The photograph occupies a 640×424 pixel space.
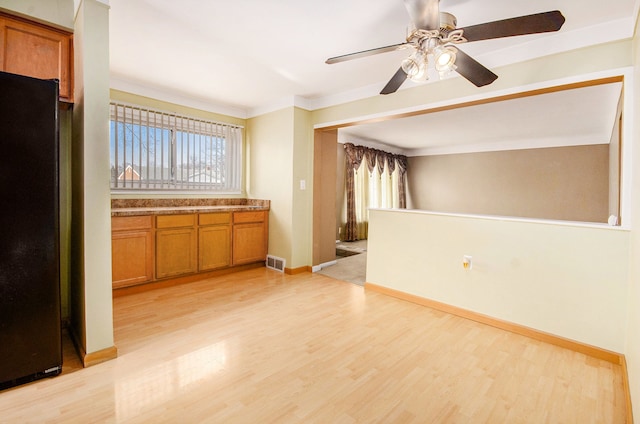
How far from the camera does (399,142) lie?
7551mm

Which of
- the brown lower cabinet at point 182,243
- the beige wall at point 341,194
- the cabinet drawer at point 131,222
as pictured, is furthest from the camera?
the beige wall at point 341,194

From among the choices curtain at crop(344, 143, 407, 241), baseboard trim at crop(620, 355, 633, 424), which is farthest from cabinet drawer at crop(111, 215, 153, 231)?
curtain at crop(344, 143, 407, 241)

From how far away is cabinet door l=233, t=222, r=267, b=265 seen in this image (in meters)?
4.32

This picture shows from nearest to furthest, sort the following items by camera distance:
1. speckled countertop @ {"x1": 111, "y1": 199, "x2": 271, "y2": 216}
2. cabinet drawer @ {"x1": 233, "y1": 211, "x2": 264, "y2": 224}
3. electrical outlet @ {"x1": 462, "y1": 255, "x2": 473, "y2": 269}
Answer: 1. electrical outlet @ {"x1": 462, "y1": 255, "x2": 473, "y2": 269}
2. speckled countertop @ {"x1": 111, "y1": 199, "x2": 271, "y2": 216}
3. cabinet drawer @ {"x1": 233, "y1": 211, "x2": 264, "y2": 224}

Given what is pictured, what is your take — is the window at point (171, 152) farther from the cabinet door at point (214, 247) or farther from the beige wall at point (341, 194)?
the beige wall at point (341, 194)

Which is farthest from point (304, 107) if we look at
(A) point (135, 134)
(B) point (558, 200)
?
(B) point (558, 200)

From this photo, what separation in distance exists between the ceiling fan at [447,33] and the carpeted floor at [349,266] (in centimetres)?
276

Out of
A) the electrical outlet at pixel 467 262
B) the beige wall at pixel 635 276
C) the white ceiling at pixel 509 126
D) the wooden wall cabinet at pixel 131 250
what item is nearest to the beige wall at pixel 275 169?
the wooden wall cabinet at pixel 131 250

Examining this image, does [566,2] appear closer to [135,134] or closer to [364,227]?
[135,134]

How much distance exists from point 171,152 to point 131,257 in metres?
1.54

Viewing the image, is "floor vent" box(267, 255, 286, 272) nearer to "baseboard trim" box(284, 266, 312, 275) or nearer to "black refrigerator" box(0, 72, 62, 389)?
"baseboard trim" box(284, 266, 312, 275)

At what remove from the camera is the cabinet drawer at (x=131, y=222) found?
3.22m

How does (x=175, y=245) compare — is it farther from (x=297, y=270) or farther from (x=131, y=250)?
(x=297, y=270)

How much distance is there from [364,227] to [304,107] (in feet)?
12.9
